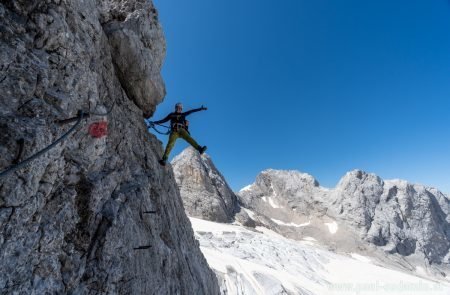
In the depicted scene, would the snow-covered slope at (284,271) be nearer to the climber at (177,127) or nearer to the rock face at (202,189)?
the rock face at (202,189)

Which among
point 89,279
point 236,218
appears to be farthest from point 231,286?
point 236,218

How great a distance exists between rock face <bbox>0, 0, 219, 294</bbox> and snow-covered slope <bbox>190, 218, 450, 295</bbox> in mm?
14829

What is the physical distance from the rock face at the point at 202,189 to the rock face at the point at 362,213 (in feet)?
32.3

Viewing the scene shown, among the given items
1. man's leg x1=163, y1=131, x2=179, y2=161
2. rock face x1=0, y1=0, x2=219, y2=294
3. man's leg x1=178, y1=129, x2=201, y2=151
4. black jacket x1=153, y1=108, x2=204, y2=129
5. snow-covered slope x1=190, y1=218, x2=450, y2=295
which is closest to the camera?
rock face x1=0, y1=0, x2=219, y2=294

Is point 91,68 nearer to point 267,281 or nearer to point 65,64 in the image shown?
point 65,64

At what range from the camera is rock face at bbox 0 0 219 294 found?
16.0 feet

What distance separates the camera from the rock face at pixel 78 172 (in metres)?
4.86

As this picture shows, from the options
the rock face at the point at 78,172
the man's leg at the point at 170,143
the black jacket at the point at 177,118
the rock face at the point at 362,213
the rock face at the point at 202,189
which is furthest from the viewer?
the rock face at the point at 362,213

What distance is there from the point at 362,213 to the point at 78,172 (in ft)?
276

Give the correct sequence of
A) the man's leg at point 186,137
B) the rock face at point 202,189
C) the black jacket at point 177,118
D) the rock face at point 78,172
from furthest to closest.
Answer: the rock face at point 202,189, the man's leg at point 186,137, the black jacket at point 177,118, the rock face at point 78,172

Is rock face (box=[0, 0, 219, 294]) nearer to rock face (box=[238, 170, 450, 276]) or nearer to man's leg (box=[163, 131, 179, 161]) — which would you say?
man's leg (box=[163, 131, 179, 161])

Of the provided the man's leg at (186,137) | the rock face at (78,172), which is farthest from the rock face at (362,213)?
the rock face at (78,172)

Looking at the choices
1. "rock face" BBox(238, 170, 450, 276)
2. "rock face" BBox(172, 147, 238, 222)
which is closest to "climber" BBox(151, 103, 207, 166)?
"rock face" BBox(172, 147, 238, 222)

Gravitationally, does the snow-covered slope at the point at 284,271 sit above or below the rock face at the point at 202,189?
below
